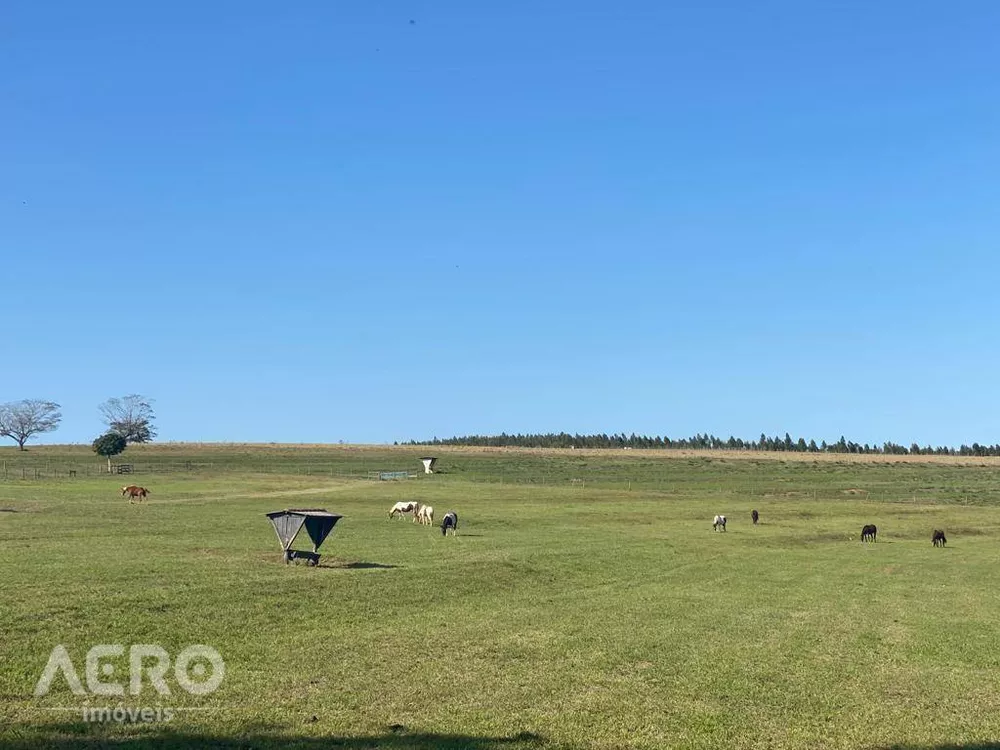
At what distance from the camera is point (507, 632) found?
23.6 metres

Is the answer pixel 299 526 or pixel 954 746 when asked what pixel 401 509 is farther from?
pixel 954 746

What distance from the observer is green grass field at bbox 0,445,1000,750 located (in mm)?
15617

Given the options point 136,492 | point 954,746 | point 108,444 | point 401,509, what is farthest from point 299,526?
point 108,444

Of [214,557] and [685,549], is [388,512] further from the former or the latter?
[214,557]

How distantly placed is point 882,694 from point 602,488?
8043 cm

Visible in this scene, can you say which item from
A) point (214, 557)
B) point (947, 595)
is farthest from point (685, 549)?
point (214, 557)

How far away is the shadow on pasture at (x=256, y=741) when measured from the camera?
44.8ft

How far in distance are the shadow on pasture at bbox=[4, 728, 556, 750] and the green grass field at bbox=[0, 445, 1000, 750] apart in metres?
0.06

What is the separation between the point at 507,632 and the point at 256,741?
1023cm

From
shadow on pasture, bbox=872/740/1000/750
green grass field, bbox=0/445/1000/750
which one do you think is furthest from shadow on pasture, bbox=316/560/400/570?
shadow on pasture, bbox=872/740/1000/750

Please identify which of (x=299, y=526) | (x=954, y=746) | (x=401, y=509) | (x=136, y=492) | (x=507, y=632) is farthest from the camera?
(x=136, y=492)

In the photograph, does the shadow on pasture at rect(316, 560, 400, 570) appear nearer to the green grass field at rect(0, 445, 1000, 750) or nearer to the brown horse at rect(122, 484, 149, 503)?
the green grass field at rect(0, 445, 1000, 750)

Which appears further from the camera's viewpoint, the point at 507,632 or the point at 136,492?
the point at 136,492

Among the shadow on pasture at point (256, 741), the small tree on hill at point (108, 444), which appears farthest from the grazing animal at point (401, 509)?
the small tree on hill at point (108, 444)
